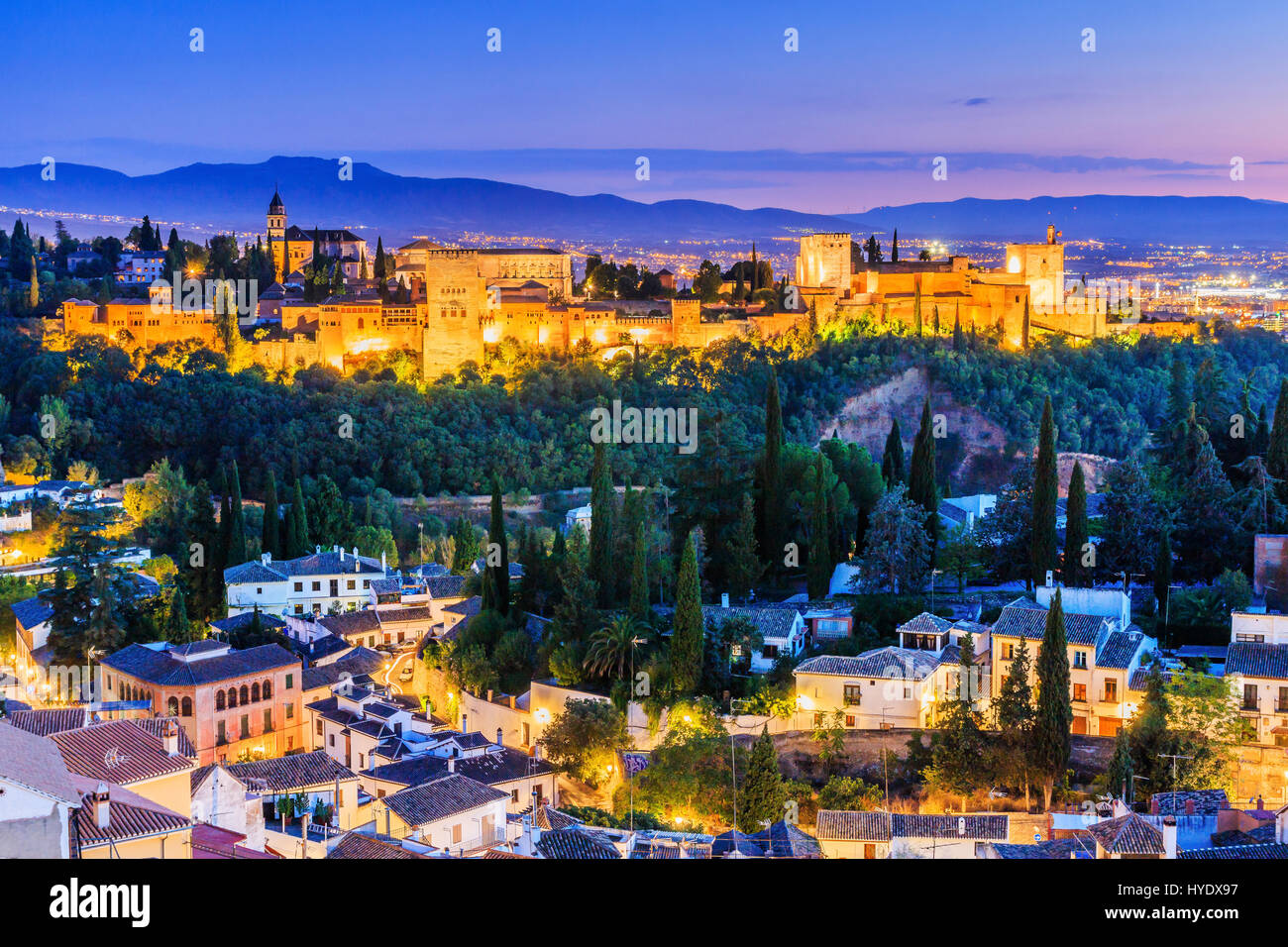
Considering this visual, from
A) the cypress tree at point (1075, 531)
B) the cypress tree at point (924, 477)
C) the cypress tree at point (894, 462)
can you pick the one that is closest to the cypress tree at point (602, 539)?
the cypress tree at point (924, 477)

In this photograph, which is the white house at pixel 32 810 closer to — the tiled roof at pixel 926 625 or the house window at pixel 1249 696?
the tiled roof at pixel 926 625

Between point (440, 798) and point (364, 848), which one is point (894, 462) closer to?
point (440, 798)

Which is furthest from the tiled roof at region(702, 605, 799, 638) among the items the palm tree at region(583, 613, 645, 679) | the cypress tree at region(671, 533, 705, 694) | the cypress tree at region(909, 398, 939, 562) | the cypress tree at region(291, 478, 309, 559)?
the cypress tree at region(291, 478, 309, 559)
